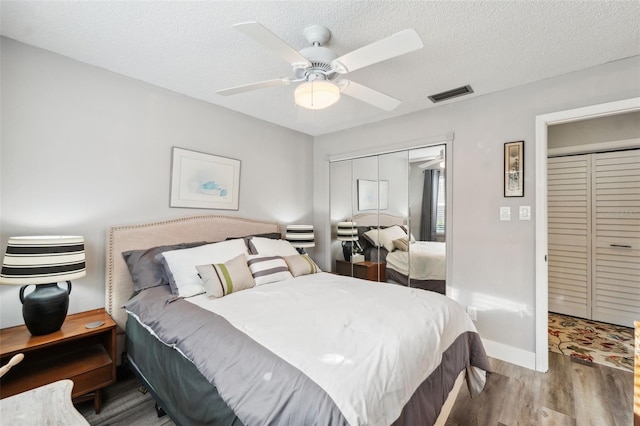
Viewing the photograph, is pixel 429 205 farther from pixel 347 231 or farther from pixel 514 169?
pixel 347 231

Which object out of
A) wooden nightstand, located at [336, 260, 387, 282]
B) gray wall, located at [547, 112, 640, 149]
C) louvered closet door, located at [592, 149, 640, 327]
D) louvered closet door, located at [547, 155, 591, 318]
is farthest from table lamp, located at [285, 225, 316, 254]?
louvered closet door, located at [592, 149, 640, 327]

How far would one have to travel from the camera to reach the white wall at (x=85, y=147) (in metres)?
1.96

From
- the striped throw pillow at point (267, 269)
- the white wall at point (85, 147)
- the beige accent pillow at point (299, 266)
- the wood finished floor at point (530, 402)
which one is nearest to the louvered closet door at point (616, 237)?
the wood finished floor at point (530, 402)

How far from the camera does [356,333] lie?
4.49ft

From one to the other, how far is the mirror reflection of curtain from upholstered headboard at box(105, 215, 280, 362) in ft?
7.00

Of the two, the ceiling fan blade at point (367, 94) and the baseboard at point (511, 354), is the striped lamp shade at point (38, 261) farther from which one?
the baseboard at point (511, 354)

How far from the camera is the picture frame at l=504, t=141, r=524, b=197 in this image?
2.54 meters

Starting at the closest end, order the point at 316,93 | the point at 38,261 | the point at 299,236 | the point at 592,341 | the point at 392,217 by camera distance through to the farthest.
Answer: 1. the point at 38,261
2. the point at 316,93
3. the point at 592,341
4. the point at 392,217
5. the point at 299,236

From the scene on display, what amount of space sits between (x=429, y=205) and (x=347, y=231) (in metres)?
1.18

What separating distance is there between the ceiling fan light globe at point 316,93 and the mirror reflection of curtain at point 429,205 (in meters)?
1.72

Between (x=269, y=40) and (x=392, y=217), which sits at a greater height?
(x=269, y=40)

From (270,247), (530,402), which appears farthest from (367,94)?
(530,402)

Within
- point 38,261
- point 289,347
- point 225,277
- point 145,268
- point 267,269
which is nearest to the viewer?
point 289,347

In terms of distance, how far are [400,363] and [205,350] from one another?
91 cm
